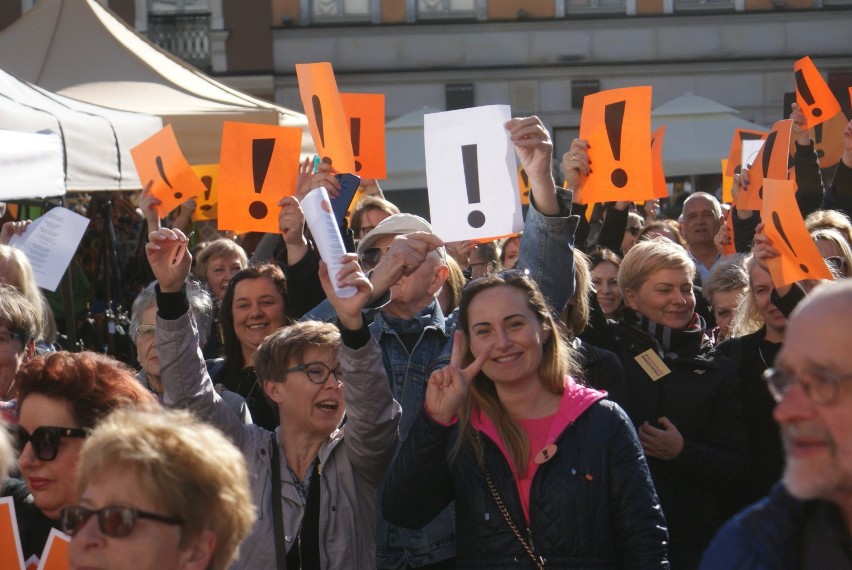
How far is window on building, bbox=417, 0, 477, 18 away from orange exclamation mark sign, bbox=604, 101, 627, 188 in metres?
20.4

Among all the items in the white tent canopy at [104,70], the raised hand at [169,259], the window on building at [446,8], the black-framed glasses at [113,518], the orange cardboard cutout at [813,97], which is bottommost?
the black-framed glasses at [113,518]

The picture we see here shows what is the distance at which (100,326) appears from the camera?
28.4ft

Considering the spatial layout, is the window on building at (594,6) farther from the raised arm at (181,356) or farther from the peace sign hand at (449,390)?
the peace sign hand at (449,390)

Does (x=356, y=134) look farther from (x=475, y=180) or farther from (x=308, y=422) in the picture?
(x=308, y=422)

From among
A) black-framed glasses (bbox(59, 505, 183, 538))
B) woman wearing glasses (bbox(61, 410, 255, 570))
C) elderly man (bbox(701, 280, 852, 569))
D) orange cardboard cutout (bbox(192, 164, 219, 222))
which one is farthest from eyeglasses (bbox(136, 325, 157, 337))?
orange cardboard cutout (bbox(192, 164, 219, 222))

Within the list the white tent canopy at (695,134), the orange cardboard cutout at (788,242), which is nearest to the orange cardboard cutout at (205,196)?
the orange cardboard cutout at (788,242)

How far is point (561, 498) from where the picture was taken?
347 cm

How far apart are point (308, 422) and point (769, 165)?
3.91 metres

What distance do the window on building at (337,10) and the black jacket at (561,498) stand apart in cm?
2294

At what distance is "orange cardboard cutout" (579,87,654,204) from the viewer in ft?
17.9

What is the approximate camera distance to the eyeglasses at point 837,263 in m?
5.41

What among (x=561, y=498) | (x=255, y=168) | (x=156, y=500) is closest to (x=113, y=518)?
(x=156, y=500)

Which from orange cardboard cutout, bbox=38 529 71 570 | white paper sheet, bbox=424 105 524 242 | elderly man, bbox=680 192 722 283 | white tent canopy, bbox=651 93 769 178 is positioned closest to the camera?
orange cardboard cutout, bbox=38 529 71 570

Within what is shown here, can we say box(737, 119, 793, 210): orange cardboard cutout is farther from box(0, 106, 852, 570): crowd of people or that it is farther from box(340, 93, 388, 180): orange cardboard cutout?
box(340, 93, 388, 180): orange cardboard cutout
